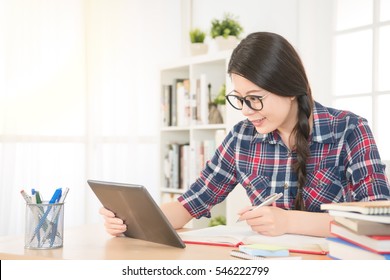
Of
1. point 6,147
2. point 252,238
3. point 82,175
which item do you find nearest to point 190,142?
point 82,175

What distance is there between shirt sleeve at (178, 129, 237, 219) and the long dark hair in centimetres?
27

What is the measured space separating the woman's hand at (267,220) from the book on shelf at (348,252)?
29 centimetres

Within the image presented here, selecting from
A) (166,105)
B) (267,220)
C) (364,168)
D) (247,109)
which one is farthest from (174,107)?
(267,220)

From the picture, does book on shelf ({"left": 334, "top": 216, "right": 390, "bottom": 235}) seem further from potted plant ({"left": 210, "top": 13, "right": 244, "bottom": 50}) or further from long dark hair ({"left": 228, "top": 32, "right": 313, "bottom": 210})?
potted plant ({"left": 210, "top": 13, "right": 244, "bottom": 50})

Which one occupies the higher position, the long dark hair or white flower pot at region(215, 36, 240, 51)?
white flower pot at region(215, 36, 240, 51)

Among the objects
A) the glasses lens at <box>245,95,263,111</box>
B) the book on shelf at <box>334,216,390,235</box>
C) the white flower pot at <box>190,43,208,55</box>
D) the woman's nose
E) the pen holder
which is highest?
the white flower pot at <box>190,43,208,55</box>

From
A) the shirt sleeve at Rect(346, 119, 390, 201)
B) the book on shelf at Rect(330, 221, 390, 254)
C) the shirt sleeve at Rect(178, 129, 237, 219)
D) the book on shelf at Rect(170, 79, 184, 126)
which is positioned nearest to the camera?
the book on shelf at Rect(330, 221, 390, 254)

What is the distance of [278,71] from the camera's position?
169 cm

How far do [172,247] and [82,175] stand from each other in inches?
99.3

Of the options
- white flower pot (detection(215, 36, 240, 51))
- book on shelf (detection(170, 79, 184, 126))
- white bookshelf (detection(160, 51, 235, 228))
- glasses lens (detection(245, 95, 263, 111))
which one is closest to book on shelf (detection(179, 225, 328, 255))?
glasses lens (detection(245, 95, 263, 111))

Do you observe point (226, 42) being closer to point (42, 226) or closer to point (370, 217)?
point (42, 226)

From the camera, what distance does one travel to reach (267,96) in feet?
5.62

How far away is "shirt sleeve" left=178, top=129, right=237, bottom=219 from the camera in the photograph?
6.31 ft

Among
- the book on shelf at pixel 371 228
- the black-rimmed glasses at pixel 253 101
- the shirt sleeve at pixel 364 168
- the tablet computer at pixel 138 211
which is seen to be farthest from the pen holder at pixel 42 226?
the shirt sleeve at pixel 364 168
